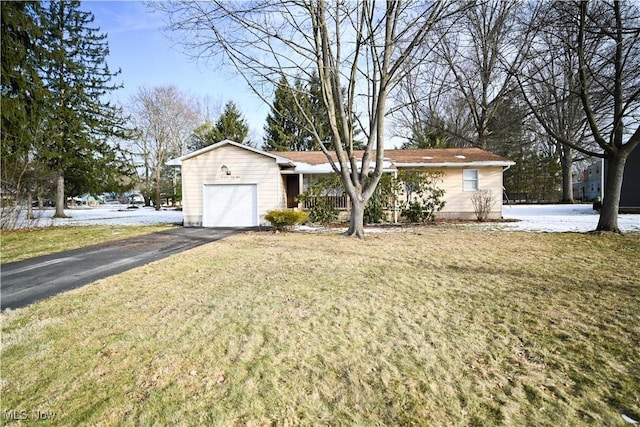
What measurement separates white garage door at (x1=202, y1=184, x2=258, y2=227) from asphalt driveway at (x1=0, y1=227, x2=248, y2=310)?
14.1 ft

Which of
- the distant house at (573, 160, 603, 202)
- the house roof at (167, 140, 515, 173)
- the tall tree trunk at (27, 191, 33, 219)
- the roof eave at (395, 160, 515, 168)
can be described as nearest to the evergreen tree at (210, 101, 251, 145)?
the house roof at (167, 140, 515, 173)

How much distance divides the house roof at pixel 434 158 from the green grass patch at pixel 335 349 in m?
10.1

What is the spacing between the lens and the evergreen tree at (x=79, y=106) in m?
18.8

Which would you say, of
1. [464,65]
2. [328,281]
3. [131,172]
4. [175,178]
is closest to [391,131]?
[464,65]

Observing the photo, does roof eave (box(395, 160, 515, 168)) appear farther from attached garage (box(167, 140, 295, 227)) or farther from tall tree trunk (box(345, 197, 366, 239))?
tall tree trunk (box(345, 197, 366, 239))

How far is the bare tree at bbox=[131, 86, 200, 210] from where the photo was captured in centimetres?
2853

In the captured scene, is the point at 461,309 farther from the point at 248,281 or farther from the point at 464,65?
the point at 464,65

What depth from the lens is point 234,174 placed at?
13.9 meters

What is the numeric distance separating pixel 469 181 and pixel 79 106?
24.5 meters

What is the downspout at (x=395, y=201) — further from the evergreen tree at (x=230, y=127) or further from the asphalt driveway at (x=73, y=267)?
the evergreen tree at (x=230, y=127)

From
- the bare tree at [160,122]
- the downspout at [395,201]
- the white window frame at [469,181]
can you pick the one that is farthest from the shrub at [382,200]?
the bare tree at [160,122]

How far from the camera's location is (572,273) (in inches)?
202

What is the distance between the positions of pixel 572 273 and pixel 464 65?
59.5 ft

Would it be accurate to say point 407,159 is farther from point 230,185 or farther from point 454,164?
point 230,185
